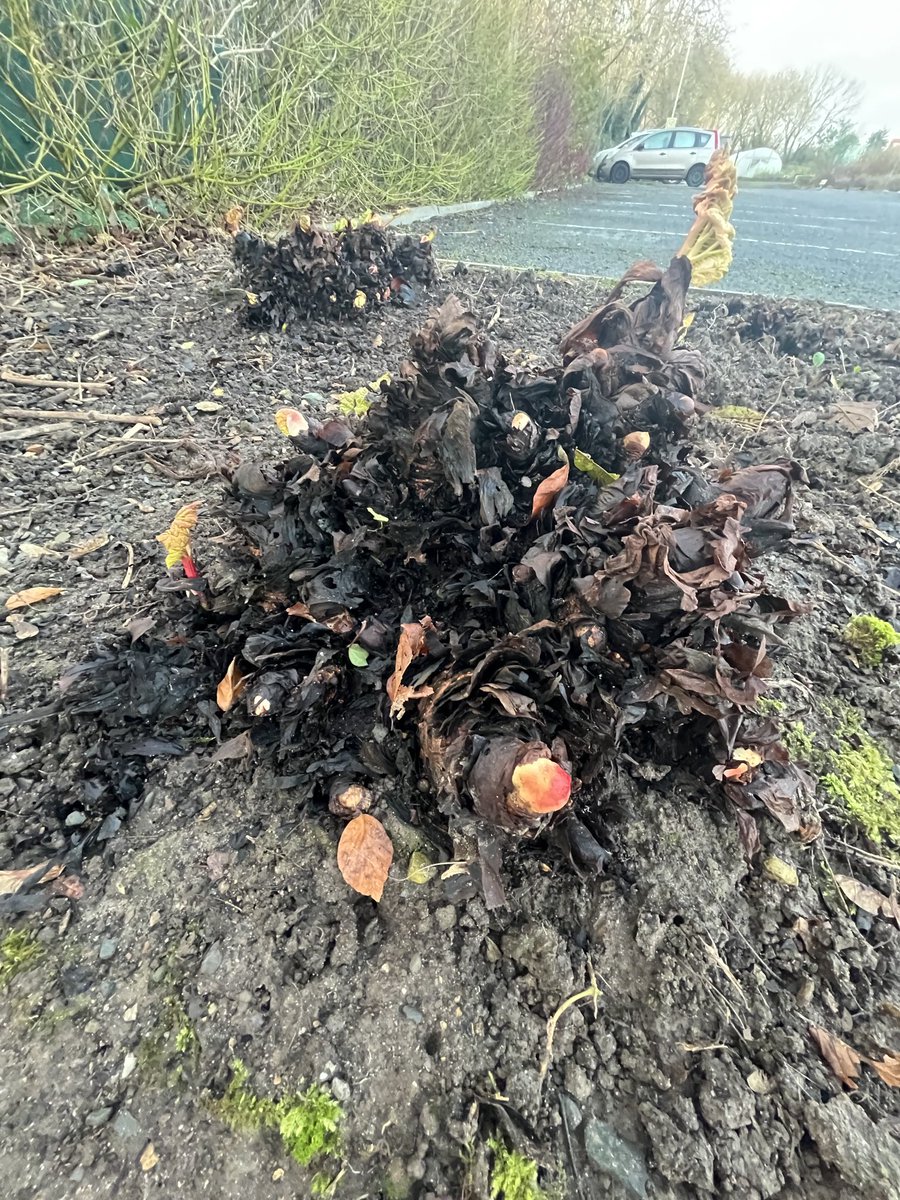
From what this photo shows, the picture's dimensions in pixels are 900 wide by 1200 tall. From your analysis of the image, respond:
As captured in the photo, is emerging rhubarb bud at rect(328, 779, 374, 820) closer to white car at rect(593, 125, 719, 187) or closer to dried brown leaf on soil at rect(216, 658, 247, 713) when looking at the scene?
dried brown leaf on soil at rect(216, 658, 247, 713)

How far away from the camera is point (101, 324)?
391 cm

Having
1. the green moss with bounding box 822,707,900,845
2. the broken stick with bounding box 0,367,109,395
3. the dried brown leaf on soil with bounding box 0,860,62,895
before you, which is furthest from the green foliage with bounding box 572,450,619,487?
the broken stick with bounding box 0,367,109,395

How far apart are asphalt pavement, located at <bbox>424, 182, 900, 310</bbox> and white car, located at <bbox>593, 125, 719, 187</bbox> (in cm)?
290

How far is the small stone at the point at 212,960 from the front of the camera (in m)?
1.27

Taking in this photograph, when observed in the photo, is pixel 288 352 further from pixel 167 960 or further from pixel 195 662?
pixel 167 960

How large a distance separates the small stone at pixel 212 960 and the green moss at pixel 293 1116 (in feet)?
0.65

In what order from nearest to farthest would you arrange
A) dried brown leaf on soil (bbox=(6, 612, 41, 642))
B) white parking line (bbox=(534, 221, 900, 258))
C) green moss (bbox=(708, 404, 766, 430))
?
dried brown leaf on soil (bbox=(6, 612, 41, 642)), green moss (bbox=(708, 404, 766, 430)), white parking line (bbox=(534, 221, 900, 258))

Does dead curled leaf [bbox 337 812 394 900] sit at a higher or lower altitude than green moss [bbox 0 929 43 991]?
higher

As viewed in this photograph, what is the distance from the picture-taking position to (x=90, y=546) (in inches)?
91.2

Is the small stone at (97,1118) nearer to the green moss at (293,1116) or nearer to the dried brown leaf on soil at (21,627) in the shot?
the green moss at (293,1116)

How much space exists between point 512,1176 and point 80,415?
3.44 meters

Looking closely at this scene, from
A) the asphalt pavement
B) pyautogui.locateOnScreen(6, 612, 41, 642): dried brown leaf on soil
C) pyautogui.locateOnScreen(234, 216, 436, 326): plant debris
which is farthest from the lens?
the asphalt pavement

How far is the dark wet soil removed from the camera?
41.6 inches

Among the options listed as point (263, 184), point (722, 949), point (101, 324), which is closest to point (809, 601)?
point (722, 949)
